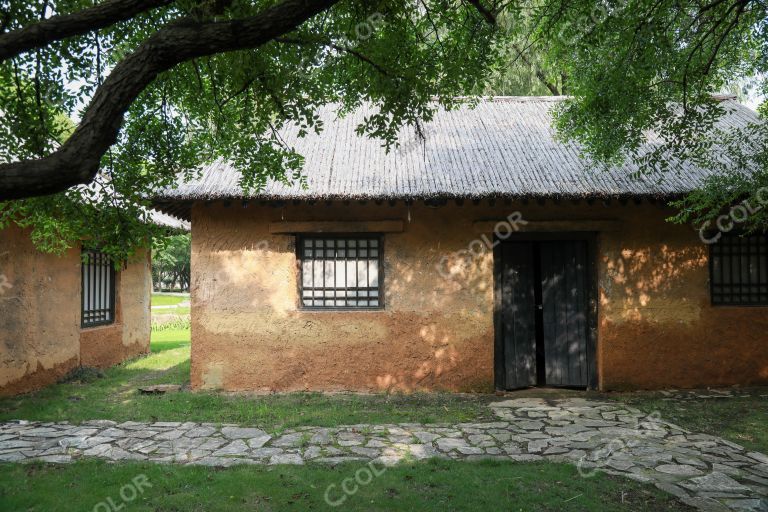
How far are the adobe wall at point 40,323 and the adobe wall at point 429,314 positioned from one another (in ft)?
8.53

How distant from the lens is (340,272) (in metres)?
8.35

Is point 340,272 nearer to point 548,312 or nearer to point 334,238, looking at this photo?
point 334,238

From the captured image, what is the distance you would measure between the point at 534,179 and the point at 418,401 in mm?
3534

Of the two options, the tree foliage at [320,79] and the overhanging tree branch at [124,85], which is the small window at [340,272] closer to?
the tree foliage at [320,79]

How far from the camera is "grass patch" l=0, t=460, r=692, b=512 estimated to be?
163 inches

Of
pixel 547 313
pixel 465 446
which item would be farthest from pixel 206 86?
pixel 547 313

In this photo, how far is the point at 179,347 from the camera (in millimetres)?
13555

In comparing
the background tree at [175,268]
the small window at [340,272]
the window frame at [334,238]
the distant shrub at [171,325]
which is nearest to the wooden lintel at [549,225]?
the window frame at [334,238]

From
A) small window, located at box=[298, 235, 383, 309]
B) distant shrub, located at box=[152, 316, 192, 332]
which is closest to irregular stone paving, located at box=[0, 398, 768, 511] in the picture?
small window, located at box=[298, 235, 383, 309]

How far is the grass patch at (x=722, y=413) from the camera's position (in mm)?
5926

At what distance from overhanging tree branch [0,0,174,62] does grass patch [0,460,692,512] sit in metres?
3.22

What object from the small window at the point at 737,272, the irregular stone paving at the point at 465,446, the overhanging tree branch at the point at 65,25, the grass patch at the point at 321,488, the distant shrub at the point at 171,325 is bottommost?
the distant shrub at the point at 171,325

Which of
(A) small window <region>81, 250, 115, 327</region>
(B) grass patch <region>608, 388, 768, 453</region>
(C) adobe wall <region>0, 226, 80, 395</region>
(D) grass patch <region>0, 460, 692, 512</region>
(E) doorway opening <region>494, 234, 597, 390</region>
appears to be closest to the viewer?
(D) grass patch <region>0, 460, 692, 512</region>

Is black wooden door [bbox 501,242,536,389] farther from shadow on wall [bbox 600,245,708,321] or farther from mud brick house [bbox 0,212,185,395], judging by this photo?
mud brick house [bbox 0,212,185,395]
